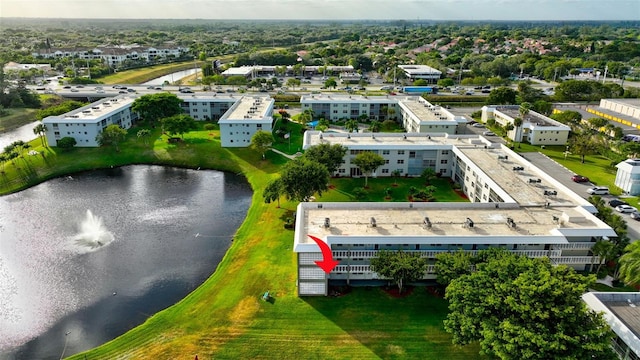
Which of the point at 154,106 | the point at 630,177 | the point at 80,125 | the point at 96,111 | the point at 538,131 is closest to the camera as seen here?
the point at 630,177

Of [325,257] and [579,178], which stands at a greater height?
[325,257]

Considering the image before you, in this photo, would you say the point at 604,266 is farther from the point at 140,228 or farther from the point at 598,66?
the point at 598,66

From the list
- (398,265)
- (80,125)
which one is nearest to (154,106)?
(80,125)

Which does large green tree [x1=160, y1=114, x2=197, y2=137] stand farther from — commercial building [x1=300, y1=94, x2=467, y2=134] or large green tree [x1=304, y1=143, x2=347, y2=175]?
large green tree [x1=304, y1=143, x2=347, y2=175]

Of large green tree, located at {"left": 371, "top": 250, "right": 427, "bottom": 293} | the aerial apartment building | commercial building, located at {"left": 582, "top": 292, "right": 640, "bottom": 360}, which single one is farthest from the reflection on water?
commercial building, located at {"left": 582, "top": 292, "right": 640, "bottom": 360}

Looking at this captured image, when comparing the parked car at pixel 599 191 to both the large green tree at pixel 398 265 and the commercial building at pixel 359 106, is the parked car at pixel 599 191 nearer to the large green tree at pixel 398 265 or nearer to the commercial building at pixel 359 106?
the commercial building at pixel 359 106

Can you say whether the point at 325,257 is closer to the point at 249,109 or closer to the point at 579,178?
the point at 579,178
